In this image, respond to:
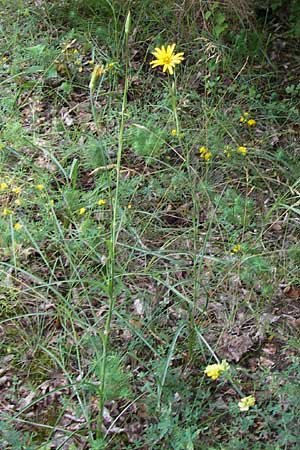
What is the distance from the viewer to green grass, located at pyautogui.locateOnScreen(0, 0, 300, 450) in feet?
8.22

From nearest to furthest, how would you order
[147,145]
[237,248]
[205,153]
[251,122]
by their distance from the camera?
[237,248]
[205,153]
[147,145]
[251,122]

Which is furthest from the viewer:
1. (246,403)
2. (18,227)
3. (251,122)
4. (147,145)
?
(251,122)

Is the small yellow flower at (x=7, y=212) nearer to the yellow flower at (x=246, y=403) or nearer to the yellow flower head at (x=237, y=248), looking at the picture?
the yellow flower head at (x=237, y=248)

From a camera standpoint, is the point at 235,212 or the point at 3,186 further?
the point at 3,186

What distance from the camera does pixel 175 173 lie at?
11.8 ft

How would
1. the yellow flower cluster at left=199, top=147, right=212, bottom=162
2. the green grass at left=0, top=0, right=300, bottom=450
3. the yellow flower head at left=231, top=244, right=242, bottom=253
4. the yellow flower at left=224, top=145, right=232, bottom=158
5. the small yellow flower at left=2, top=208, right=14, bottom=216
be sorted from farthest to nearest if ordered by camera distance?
1. the yellow flower at left=224, top=145, right=232, bottom=158
2. the yellow flower cluster at left=199, top=147, right=212, bottom=162
3. the small yellow flower at left=2, top=208, right=14, bottom=216
4. the yellow flower head at left=231, top=244, right=242, bottom=253
5. the green grass at left=0, top=0, right=300, bottom=450

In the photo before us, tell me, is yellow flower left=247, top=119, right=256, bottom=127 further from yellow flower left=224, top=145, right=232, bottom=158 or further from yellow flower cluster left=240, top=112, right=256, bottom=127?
yellow flower left=224, top=145, right=232, bottom=158

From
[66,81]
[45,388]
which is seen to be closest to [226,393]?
[45,388]

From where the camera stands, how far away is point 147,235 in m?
3.29

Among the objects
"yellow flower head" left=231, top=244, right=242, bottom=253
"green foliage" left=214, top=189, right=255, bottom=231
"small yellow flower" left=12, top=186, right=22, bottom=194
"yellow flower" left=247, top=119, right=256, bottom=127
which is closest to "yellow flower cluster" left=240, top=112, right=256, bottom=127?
"yellow flower" left=247, top=119, right=256, bottom=127

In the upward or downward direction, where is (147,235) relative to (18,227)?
downward

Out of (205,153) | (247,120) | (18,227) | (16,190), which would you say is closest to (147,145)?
(205,153)

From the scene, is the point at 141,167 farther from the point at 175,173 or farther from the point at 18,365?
the point at 18,365

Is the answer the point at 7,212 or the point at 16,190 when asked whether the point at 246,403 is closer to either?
the point at 7,212
